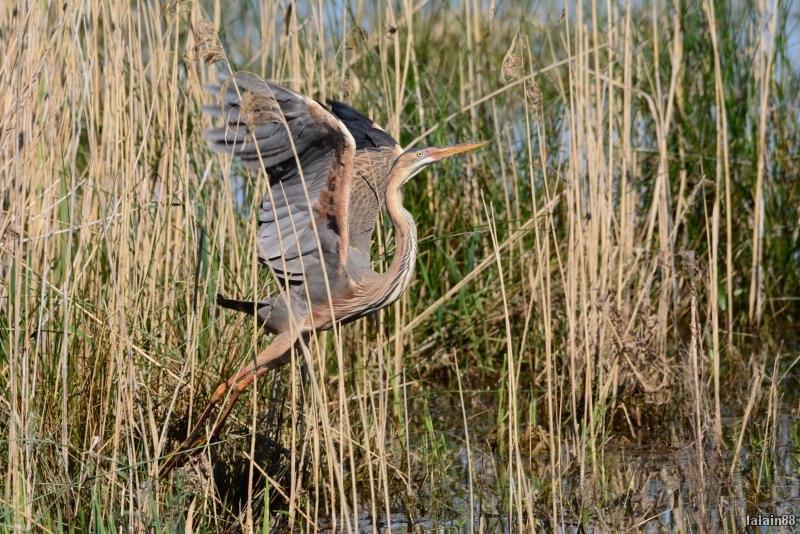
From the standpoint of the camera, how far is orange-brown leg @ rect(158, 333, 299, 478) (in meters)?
3.14

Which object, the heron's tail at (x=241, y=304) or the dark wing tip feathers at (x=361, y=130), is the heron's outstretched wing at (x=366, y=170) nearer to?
the dark wing tip feathers at (x=361, y=130)

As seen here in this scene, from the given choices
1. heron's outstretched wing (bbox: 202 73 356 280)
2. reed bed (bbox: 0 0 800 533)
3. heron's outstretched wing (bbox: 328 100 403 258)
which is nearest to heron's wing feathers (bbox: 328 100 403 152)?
heron's outstretched wing (bbox: 328 100 403 258)

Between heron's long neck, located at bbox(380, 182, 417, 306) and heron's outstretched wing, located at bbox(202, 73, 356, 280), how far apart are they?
0.56ft

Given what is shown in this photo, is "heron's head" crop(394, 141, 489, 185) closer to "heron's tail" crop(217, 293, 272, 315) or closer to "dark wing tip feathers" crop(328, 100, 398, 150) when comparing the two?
"dark wing tip feathers" crop(328, 100, 398, 150)

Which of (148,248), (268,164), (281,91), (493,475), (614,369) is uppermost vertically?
(281,91)

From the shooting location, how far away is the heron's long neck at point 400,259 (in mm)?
3388

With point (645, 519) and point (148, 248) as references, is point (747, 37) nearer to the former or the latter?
point (645, 519)

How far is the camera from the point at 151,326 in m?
3.32

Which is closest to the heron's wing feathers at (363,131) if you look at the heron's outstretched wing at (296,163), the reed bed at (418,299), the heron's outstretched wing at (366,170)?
the heron's outstretched wing at (366,170)

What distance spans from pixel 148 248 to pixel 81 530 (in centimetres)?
91

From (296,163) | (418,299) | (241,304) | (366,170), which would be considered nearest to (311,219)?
(296,163)

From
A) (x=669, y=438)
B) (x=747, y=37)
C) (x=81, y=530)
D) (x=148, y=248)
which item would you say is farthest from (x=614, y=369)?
(x=747, y=37)

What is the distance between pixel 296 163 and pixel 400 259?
1.70ft

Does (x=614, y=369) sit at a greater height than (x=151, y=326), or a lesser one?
lesser
